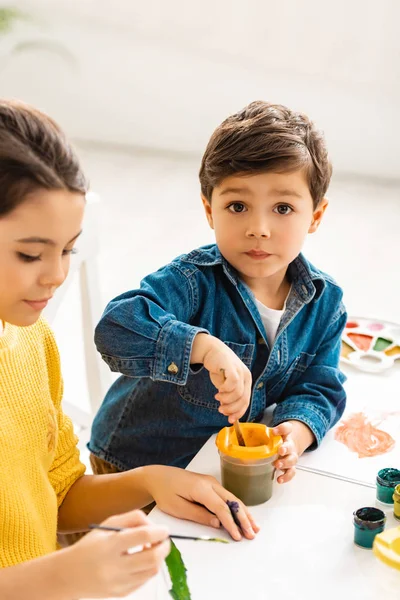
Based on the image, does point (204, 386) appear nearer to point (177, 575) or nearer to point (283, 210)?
point (283, 210)

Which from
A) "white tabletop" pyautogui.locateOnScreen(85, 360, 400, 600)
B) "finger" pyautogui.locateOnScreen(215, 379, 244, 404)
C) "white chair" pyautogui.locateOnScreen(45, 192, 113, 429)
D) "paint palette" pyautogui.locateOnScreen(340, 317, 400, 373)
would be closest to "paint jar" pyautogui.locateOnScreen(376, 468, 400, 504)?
"white tabletop" pyautogui.locateOnScreen(85, 360, 400, 600)

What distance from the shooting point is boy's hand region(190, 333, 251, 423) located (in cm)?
103

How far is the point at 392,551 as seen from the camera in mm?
864

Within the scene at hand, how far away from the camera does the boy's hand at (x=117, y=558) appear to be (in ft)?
2.38

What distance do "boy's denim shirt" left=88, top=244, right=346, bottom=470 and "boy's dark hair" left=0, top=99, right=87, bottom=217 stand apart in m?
0.35

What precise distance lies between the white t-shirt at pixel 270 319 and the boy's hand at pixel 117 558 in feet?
1.93

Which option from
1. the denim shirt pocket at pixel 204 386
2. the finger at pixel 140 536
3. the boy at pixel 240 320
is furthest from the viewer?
the denim shirt pocket at pixel 204 386

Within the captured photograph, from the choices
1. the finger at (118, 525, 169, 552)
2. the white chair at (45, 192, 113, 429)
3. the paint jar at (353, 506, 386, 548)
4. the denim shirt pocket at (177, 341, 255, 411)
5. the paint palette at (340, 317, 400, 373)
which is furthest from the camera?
the white chair at (45, 192, 113, 429)

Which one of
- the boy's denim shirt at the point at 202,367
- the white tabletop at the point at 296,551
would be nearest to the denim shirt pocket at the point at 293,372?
the boy's denim shirt at the point at 202,367

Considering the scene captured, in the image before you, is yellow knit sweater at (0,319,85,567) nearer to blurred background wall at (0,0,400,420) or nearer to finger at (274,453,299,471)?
finger at (274,453,299,471)

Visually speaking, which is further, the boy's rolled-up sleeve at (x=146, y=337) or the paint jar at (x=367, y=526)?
the boy's rolled-up sleeve at (x=146, y=337)

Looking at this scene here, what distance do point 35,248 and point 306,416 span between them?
0.54m

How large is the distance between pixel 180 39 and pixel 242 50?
12.8 inches

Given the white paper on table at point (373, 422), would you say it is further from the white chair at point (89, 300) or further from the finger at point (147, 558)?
the white chair at point (89, 300)
